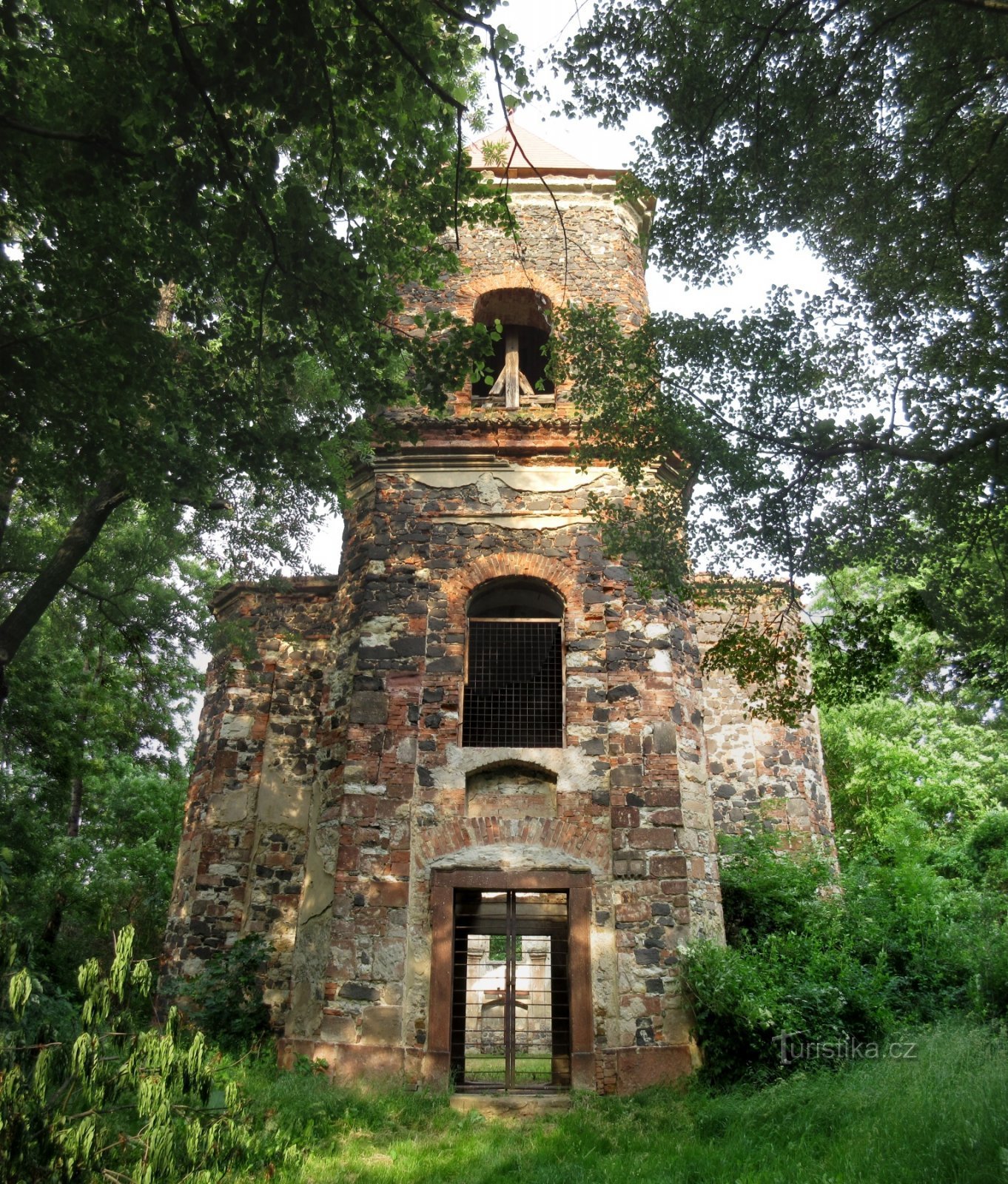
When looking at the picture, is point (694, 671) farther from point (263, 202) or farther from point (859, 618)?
point (263, 202)

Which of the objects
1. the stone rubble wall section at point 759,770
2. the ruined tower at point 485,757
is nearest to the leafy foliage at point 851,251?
the ruined tower at point 485,757

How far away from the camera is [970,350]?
7508mm

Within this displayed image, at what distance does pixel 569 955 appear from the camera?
891cm

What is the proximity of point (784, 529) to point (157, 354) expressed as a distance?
5429mm

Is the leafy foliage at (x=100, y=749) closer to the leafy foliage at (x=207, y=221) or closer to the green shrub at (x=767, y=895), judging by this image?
the leafy foliage at (x=207, y=221)

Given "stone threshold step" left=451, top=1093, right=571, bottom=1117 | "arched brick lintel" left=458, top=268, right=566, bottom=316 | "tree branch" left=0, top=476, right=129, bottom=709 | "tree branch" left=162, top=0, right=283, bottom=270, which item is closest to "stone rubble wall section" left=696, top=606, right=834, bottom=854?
"arched brick lintel" left=458, top=268, right=566, bottom=316

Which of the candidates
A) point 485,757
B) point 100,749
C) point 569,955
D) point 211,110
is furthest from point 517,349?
point 100,749

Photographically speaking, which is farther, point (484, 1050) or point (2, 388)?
point (484, 1050)

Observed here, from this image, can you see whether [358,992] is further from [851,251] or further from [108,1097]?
[851,251]

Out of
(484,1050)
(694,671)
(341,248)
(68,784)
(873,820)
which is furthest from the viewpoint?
(873,820)

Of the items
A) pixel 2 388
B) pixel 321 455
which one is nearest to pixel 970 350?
pixel 321 455

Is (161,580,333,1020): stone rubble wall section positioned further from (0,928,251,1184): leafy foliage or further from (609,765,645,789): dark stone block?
(0,928,251,1184): leafy foliage

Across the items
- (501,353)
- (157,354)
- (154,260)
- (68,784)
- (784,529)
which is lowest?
(68,784)

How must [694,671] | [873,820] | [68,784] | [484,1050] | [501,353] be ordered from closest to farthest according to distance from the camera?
[694,671]
[501,353]
[68,784]
[484,1050]
[873,820]
